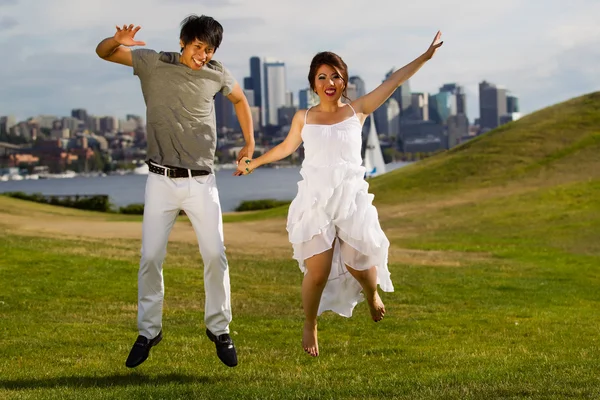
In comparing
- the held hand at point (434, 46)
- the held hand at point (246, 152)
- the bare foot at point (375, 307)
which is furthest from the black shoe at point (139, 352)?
the held hand at point (434, 46)

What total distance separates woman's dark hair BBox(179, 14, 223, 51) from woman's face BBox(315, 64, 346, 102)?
36.7 inches

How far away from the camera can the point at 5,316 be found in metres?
15.5

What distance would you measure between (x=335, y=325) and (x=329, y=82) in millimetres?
6862

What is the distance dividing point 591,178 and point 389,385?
42281mm

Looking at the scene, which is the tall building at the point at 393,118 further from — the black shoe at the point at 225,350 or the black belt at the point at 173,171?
the black belt at the point at 173,171

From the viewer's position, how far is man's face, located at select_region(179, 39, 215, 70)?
Answer: 8.48 metres

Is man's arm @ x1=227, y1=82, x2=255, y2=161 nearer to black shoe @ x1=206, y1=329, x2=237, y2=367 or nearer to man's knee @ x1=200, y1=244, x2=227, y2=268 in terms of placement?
man's knee @ x1=200, y1=244, x2=227, y2=268

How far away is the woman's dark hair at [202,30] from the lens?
8445 millimetres

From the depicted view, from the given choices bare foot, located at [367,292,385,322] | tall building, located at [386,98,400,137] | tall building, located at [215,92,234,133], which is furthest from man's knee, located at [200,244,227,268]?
tall building, located at [386,98,400,137]

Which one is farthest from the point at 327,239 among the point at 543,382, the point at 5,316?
the point at 5,316

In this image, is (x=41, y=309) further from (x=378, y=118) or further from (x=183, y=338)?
(x=378, y=118)

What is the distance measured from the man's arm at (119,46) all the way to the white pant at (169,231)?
1.12 m

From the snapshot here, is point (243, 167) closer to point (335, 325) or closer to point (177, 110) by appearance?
point (177, 110)

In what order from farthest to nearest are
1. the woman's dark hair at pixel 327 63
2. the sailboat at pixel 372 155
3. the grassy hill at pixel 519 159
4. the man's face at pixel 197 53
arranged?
the sailboat at pixel 372 155
the grassy hill at pixel 519 159
the woman's dark hair at pixel 327 63
the man's face at pixel 197 53
